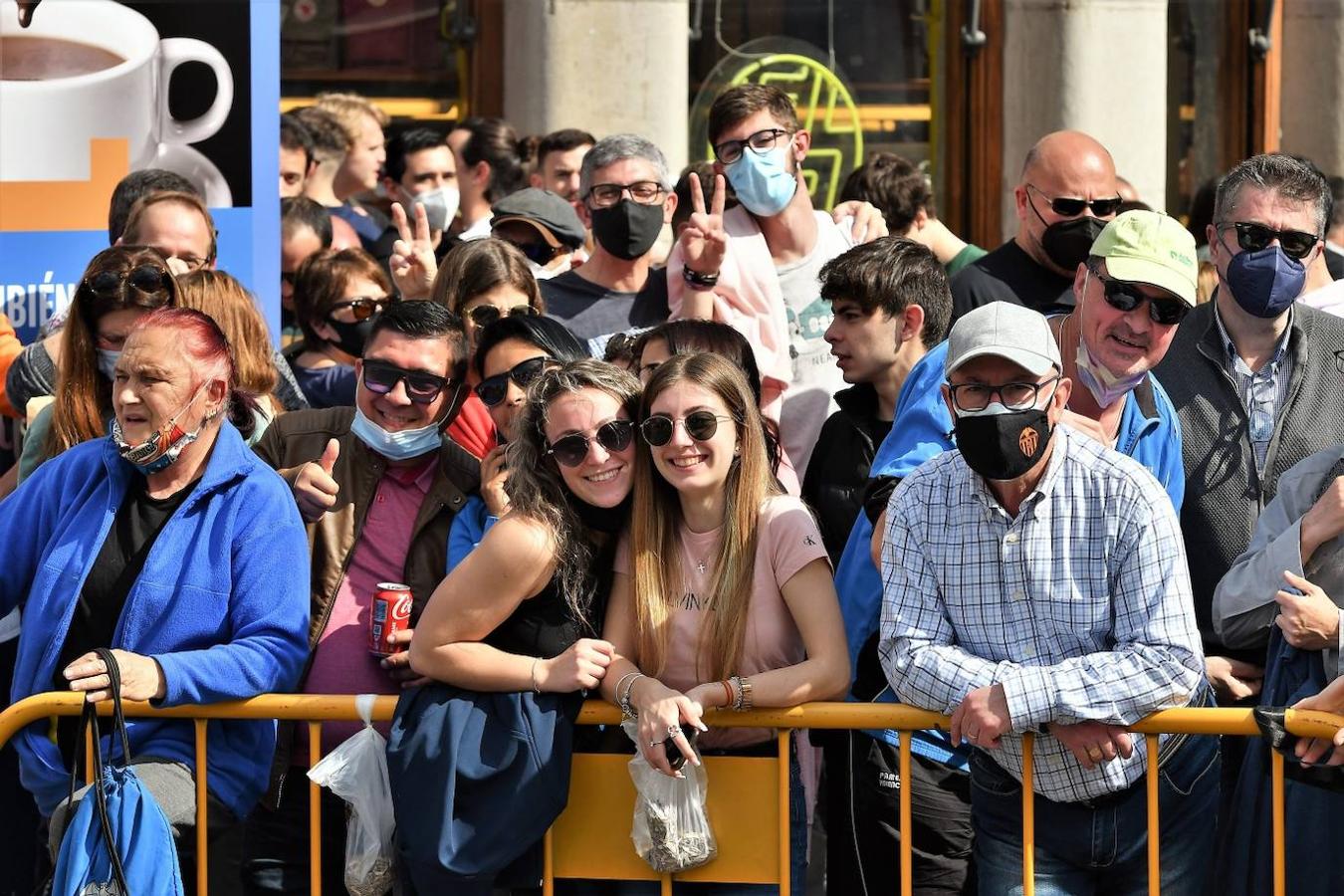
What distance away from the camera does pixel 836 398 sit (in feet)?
17.0

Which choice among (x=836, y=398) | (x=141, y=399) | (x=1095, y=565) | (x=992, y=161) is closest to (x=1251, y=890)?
(x=1095, y=565)

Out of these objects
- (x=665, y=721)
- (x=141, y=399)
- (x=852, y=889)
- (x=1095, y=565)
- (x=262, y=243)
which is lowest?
(x=852, y=889)

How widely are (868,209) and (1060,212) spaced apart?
2.87ft

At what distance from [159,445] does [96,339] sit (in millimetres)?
736

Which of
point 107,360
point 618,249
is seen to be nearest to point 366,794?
point 107,360

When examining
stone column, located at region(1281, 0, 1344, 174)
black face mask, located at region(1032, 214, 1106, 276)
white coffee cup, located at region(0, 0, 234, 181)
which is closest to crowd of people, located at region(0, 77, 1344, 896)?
black face mask, located at region(1032, 214, 1106, 276)

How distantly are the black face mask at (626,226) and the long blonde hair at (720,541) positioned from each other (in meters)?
1.84

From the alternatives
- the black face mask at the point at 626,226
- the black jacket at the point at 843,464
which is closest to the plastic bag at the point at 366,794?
the black jacket at the point at 843,464

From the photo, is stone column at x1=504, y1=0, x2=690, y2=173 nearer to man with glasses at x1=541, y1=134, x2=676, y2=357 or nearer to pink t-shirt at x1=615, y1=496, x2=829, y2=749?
man with glasses at x1=541, y1=134, x2=676, y2=357

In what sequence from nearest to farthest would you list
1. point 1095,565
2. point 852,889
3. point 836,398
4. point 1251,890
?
point 1095,565
point 1251,890
point 852,889
point 836,398

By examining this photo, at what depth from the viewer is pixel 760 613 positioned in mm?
4223

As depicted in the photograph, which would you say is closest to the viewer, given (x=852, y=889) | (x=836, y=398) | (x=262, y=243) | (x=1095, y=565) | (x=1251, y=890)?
(x=1095, y=565)

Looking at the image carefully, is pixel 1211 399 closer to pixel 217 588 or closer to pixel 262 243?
pixel 217 588

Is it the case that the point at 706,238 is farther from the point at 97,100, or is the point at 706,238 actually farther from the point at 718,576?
the point at 97,100
